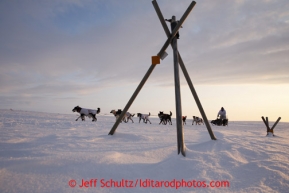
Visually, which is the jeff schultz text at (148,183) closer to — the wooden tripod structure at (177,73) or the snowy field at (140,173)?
the snowy field at (140,173)

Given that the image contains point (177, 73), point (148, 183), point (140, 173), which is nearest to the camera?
point (148, 183)

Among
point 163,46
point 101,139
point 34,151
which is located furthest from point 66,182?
point 163,46

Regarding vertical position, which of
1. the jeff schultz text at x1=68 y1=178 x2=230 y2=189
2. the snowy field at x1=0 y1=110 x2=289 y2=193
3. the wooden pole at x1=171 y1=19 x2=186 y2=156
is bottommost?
the jeff schultz text at x1=68 y1=178 x2=230 y2=189

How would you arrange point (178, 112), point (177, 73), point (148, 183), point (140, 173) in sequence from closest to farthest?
point (148, 183), point (140, 173), point (178, 112), point (177, 73)

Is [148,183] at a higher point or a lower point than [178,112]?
lower

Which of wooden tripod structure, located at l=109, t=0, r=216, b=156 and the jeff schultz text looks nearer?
the jeff schultz text

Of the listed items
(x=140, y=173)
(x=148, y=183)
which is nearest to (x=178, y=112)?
(x=140, y=173)

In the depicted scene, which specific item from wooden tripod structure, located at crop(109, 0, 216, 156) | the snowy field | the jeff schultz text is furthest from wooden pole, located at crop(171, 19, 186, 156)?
the jeff schultz text

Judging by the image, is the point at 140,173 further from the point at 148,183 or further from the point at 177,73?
the point at 177,73

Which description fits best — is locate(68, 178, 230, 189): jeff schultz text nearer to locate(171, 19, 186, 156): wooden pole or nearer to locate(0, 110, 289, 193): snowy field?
locate(0, 110, 289, 193): snowy field

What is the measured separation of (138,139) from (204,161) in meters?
2.70

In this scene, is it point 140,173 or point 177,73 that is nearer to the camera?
point 140,173

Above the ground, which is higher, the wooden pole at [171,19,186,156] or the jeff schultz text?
the wooden pole at [171,19,186,156]

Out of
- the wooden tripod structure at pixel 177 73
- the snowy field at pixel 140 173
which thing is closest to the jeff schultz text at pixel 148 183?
the snowy field at pixel 140 173
